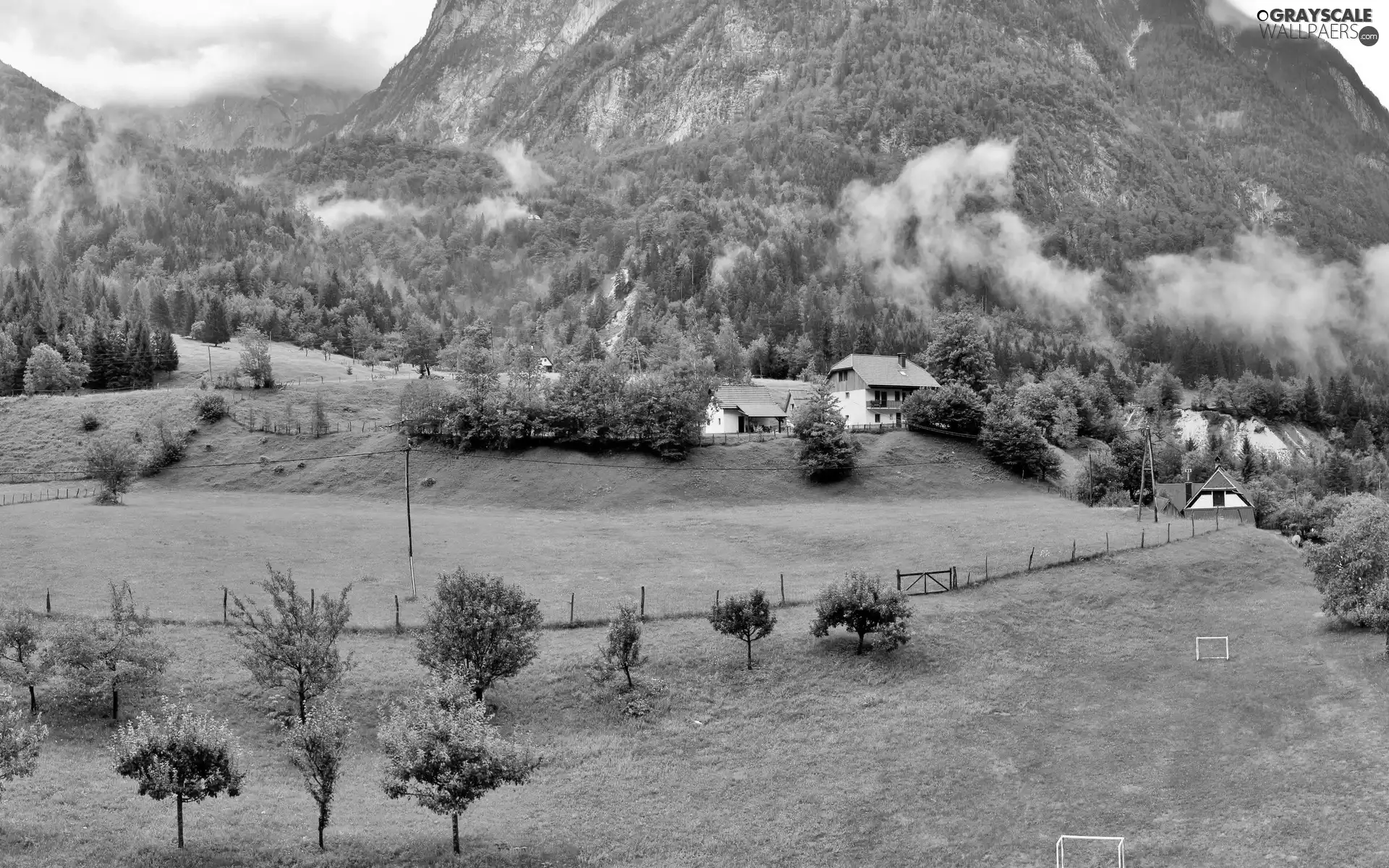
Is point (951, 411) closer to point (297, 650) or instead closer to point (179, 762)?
point (297, 650)

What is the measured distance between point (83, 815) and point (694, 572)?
140 feet

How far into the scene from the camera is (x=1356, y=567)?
5694cm

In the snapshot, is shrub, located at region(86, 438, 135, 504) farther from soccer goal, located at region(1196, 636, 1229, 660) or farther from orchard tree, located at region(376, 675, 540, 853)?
soccer goal, located at region(1196, 636, 1229, 660)

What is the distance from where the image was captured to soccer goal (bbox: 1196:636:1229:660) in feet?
186

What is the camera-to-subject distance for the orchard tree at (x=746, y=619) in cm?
5503

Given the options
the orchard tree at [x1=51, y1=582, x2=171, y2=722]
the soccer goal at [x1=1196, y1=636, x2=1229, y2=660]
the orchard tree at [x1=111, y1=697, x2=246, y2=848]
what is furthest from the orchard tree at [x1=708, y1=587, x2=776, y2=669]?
the orchard tree at [x1=51, y1=582, x2=171, y2=722]

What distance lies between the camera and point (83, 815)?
1428 inches

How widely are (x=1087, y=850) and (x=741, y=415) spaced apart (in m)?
98.0

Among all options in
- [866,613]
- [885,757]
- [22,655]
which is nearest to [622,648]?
[866,613]

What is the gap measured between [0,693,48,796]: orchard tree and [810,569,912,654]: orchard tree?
1478 inches

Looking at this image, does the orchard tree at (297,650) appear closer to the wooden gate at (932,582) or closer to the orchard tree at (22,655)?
the orchard tree at (22,655)

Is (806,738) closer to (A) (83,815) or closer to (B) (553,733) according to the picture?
(B) (553,733)

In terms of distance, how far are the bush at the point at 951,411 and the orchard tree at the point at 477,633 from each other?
Result: 82.9 metres

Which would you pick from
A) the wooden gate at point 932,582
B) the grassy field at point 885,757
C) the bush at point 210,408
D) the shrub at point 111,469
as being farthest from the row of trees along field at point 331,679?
the bush at point 210,408
